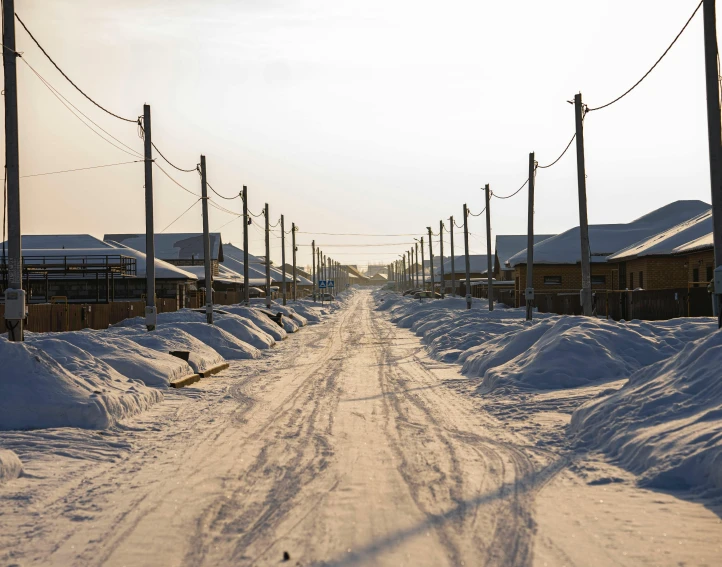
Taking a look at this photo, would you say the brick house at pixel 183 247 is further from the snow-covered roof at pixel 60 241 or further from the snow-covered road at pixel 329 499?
the snow-covered road at pixel 329 499

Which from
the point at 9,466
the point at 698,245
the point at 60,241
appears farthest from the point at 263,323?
the point at 60,241

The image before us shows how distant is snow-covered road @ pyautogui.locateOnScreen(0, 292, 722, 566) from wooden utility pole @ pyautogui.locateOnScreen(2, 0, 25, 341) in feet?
14.0

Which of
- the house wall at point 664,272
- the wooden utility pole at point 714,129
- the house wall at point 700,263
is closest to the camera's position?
the wooden utility pole at point 714,129

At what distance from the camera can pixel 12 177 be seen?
575 inches

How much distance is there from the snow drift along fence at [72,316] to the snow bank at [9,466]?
22.7 metres

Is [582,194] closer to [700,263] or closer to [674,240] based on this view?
[700,263]

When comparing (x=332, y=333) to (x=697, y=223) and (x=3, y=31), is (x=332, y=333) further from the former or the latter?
(x=3, y=31)

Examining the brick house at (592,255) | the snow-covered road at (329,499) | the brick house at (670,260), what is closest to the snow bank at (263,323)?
the brick house at (670,260)

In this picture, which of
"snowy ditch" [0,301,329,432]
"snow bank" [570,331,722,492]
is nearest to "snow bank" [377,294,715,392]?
"snow bank" [570,331,722,492]

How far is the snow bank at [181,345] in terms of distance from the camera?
19.0 m

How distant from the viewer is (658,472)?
7.34 meters

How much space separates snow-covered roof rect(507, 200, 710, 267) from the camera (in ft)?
176

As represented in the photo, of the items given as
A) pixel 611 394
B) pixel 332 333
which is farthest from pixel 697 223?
pixel 611 394

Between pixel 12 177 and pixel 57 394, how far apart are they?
18.4ft
